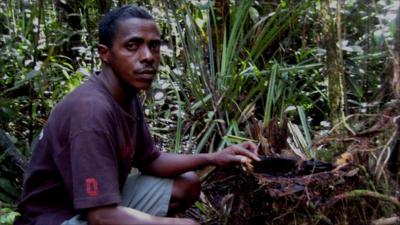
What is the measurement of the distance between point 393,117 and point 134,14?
121 centimetres

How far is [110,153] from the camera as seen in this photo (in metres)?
2.07

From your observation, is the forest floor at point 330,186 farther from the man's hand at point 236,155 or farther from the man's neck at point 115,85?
the man's neck at point 115,85

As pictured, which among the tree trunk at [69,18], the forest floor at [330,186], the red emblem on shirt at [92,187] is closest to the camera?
the red emblem on shirt at [92,187]

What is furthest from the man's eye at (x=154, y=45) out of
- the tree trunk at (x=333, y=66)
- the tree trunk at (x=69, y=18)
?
the tree trunk at (x=69, y=18)

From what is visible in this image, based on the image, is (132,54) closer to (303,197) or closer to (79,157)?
(79,157)

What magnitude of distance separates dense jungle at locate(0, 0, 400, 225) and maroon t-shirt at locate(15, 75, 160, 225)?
309 millimetres

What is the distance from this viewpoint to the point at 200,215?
3225 millimetres

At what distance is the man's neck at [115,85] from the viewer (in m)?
2.30

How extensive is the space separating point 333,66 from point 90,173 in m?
1.75

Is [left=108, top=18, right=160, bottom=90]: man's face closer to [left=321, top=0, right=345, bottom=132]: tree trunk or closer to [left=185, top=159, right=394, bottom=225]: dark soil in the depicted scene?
[left=185, top=159, right=394, bottom=225]: dark soil

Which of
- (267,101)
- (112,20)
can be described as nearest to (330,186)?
(112,20)

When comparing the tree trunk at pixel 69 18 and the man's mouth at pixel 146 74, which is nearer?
the man's mouth at pixel 146 74

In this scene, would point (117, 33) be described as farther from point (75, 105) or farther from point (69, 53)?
point (69, 53)

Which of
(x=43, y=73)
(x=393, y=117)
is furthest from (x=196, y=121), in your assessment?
(x=393, y=117)
